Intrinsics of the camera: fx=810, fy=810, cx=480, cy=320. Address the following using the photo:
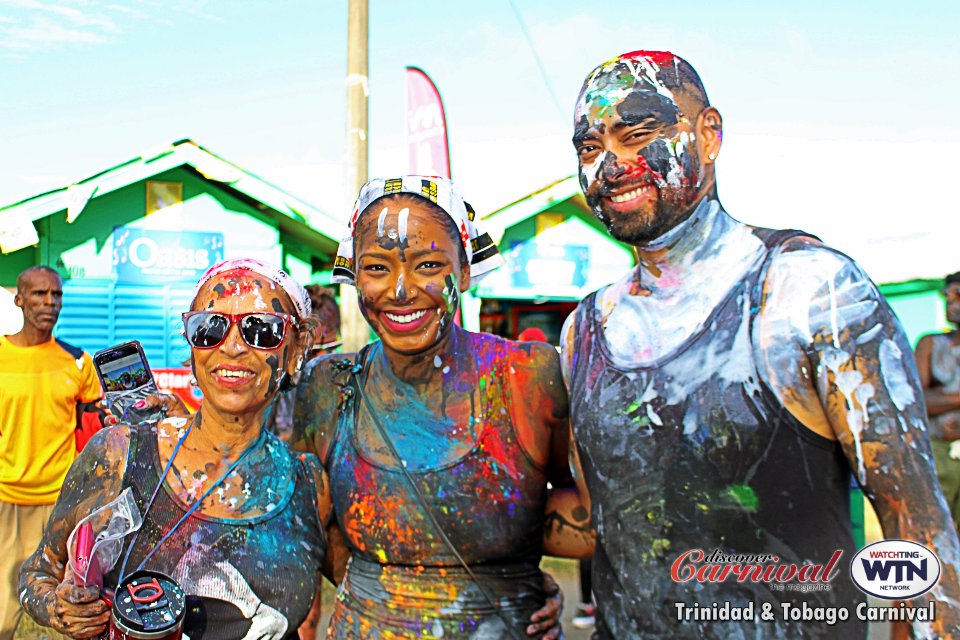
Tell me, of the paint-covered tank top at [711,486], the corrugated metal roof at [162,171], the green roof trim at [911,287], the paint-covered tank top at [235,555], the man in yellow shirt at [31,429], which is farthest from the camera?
the green roof trim at [911,287]

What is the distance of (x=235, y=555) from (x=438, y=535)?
0.52 m

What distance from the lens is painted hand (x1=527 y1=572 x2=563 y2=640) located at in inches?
86.5

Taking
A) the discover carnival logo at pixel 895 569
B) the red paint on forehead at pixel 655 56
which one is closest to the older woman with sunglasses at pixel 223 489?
the red paint on forehead at pixel 655 56

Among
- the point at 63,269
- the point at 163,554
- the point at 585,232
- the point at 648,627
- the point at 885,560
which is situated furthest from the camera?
the point at 585,232

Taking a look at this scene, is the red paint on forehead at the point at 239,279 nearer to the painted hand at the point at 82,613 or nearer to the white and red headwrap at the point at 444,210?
the white and red headwrap at the point at 444,210

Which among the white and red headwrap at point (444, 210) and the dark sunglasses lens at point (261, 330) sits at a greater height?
the white and red headwrap at point (444, 210)

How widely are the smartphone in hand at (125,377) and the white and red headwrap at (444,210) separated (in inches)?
25.7

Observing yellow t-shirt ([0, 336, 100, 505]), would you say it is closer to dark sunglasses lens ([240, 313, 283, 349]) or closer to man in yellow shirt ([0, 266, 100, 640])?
man in yellow shirt ([0, 266, 100, 640])

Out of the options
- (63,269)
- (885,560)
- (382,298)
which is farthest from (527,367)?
(63,269)

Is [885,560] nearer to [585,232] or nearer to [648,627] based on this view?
[648,627]

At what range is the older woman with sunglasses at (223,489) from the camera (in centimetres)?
197

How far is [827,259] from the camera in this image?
1.62 metres

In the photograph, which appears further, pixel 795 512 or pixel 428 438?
pixel 428 438

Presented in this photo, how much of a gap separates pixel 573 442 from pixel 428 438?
436 mm
